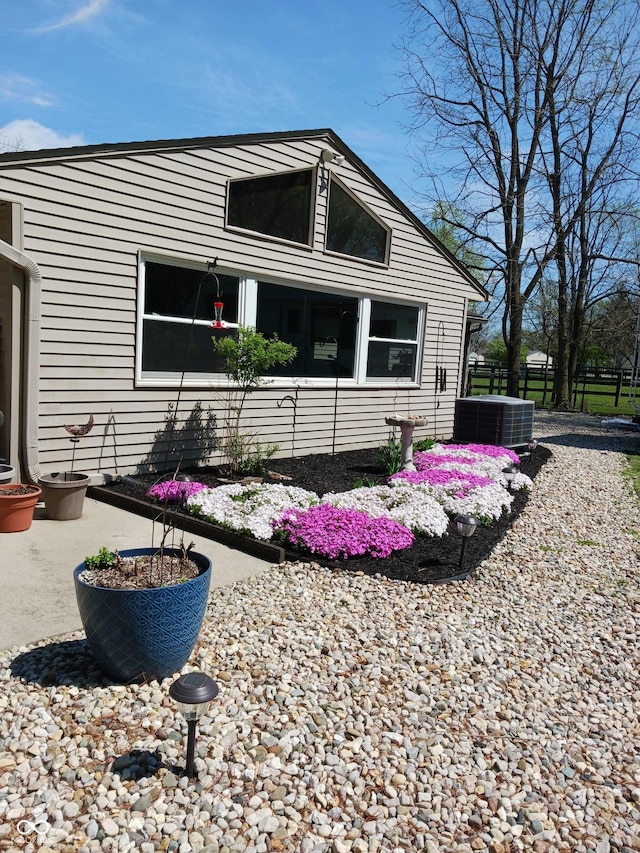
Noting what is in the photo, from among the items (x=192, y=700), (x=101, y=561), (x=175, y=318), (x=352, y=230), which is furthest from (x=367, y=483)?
(x=192, y=700)

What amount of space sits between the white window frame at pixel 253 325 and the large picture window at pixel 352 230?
23.5 inches

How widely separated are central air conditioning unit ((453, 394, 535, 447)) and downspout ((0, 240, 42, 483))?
21.8ft

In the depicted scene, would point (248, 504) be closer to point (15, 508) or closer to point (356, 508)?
point (356, 508)

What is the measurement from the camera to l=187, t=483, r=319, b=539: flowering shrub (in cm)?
508

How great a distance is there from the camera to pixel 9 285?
5.29 metres

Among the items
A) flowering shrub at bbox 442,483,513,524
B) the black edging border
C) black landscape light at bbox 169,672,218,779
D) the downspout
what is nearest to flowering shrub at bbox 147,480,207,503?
the black edging border

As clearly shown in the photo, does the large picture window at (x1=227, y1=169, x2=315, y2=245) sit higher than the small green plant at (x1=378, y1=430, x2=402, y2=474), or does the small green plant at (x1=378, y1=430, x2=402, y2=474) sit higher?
the large picture window at (x1=227, y1=169, x2=315, y2=245)

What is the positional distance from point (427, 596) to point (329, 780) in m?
1.96

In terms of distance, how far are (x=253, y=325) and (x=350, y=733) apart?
564 cm

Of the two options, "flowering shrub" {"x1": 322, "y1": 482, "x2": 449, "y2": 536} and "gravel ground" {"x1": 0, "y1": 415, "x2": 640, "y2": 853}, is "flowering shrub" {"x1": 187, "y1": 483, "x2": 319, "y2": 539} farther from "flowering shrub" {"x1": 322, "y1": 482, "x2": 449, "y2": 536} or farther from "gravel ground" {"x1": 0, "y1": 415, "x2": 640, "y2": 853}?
"gravel ground" {"x1": 0, "y1": 415, "x2": 640, "y2": 853}

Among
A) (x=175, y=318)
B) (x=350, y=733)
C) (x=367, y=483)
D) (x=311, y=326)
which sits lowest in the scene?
(x=350, y=733)

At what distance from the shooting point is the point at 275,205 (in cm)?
769

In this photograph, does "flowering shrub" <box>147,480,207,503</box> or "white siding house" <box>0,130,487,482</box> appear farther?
"flowering shrub" <box>147,480,207,503</box>

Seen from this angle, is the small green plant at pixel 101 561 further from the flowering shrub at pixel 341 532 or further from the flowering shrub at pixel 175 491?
the flowering shrub at pixel 175 491
